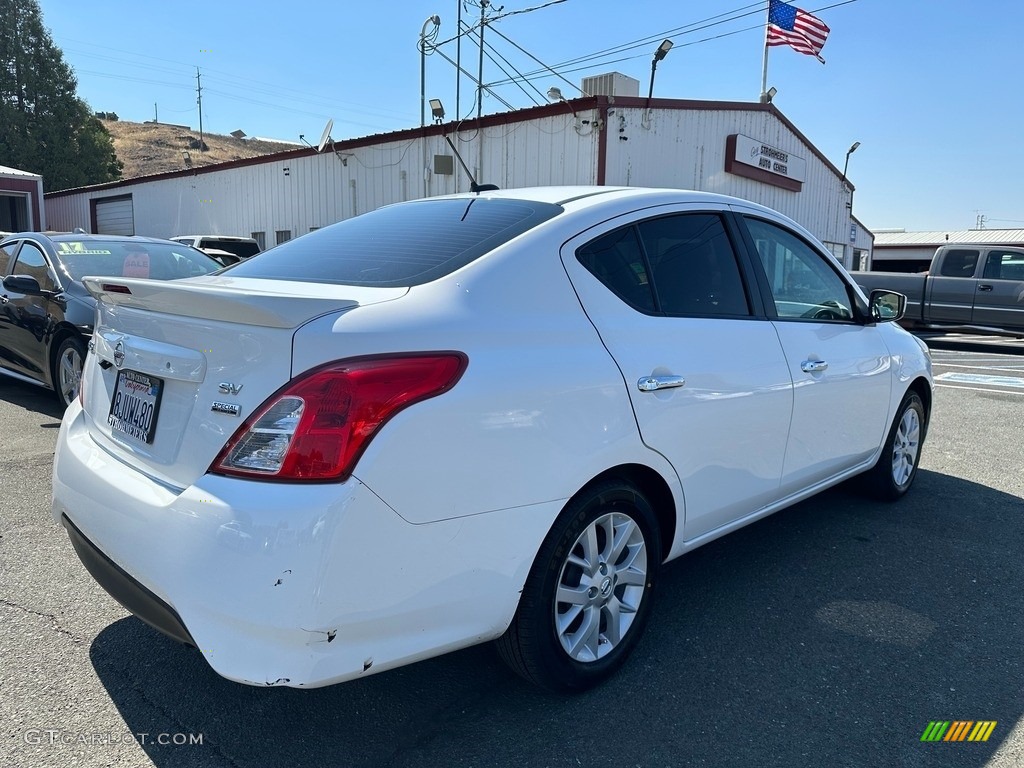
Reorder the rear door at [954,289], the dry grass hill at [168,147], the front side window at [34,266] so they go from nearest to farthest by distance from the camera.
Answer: the front side window at [34,266]
the rear door at [954,289]
the dry grass hill at [168,147]

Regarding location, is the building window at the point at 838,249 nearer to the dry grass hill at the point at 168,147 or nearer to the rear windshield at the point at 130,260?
the rear windshield at the point at 130,260

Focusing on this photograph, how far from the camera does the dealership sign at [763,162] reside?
1498cm

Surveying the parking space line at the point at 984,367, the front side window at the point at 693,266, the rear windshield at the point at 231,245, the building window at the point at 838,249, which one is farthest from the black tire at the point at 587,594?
the building window at the point at 838,249

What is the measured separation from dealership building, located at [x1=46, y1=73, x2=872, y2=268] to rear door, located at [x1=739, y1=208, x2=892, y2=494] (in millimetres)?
6697

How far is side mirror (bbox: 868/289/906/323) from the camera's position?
4.09 meters

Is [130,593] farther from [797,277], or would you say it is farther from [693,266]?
[797,277]

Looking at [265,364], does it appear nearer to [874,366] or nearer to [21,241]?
[874,366]

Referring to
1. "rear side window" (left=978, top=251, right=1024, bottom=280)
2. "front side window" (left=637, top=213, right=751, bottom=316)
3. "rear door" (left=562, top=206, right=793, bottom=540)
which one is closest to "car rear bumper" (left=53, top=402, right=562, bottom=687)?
"rear door" (left=562, top=206, right=793, bottom=540)

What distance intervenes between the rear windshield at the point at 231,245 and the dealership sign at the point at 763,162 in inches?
380

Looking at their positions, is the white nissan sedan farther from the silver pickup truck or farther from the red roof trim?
the silver pickup truck

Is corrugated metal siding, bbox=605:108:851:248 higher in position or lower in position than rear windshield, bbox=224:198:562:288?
higher

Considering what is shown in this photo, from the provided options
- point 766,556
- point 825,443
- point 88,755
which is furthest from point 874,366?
point 88,755

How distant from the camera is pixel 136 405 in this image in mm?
2350

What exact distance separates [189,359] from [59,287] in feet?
15.8
